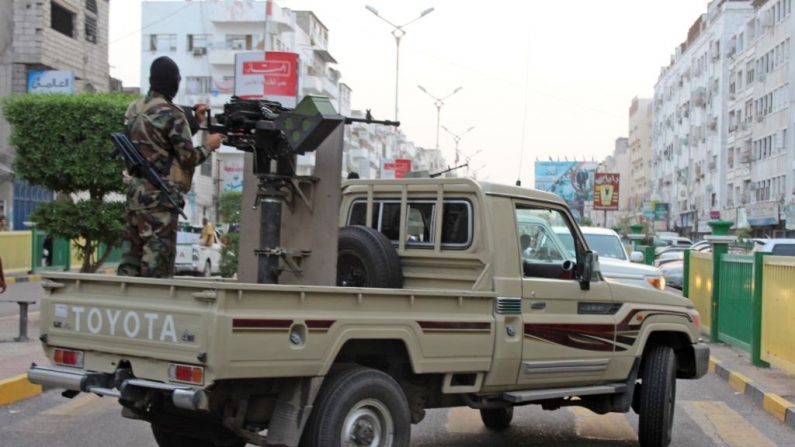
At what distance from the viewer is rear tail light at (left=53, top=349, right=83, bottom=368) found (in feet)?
19.4

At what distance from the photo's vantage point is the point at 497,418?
8.95m

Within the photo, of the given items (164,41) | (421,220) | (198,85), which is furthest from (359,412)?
(164,41)

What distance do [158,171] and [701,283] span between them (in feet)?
47.6

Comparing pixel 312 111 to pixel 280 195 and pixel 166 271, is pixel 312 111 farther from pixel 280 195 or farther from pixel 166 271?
pixel 166 271

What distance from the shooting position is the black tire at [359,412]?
5.69m

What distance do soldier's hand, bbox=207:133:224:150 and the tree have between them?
11926mm

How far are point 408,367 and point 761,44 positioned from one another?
6674 centimetres

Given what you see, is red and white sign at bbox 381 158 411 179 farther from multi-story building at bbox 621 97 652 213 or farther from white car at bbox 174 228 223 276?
multi-story building at bbox 621 97 652 213

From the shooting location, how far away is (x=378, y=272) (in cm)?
716

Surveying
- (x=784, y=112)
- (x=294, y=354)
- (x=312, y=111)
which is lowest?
(x=294, y=354)

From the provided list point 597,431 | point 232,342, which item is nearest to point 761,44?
point 597,431

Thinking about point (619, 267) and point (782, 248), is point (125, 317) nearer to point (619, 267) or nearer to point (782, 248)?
point (619, 267)

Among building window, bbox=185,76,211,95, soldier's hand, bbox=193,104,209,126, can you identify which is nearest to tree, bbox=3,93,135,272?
soldier's hand, bbox=193,104,209,126

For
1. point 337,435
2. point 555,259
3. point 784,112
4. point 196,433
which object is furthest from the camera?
point 784,112
